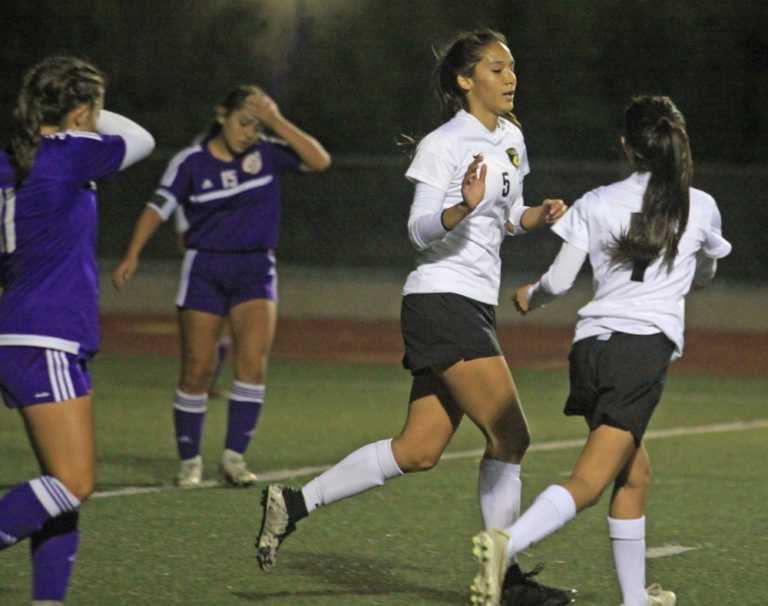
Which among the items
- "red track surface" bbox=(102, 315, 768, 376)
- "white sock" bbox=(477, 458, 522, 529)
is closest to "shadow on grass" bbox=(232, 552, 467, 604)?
"white sock" bbox=(477, 458, 522, 529)

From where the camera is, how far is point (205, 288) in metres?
8.80

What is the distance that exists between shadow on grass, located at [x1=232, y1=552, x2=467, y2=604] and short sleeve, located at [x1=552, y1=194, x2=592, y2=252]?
1415 millimetres

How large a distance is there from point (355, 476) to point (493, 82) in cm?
148

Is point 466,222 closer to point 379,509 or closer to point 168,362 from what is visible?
point 379,509

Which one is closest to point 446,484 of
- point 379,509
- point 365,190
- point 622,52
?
point 379,509

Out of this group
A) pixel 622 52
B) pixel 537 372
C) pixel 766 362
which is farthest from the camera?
pixel 622 52

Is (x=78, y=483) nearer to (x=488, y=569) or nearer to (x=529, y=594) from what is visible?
(x=488, y=569)

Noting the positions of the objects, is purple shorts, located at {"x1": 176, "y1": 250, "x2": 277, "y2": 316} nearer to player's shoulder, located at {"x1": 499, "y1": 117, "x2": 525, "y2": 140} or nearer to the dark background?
player's shoulder, located at {"x1": 499, "y1": 117, "x2": 525, "y2": 140}

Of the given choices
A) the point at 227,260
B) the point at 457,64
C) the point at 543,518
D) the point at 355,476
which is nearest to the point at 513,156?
the point at 457,64

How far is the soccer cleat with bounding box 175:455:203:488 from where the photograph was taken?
883 centimetres

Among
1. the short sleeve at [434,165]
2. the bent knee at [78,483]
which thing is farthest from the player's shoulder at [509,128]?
the bent knee at [78,483]

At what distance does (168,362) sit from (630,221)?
10020mm

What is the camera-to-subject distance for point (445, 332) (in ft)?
20.0

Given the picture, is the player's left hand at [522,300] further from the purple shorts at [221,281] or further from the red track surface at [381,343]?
the red track surface at [381,343]
